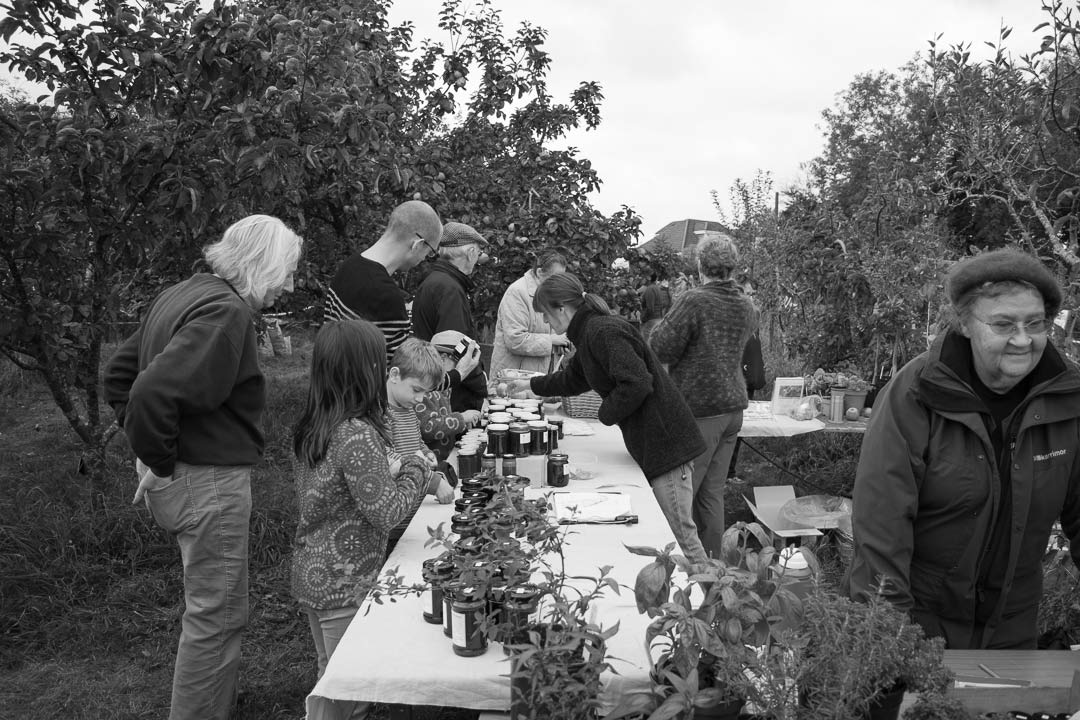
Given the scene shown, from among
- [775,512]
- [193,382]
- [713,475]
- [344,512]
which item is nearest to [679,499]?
[713,475]

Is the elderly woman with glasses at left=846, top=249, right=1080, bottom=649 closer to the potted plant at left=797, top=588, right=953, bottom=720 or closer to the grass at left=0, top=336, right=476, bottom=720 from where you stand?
the potted plant at left=797, top=588, right=953, bottom=720

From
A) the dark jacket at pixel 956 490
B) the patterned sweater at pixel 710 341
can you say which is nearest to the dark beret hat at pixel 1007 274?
the dark jacket at pixel 956 490

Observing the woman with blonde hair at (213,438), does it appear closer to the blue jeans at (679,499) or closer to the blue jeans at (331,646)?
the blue jeans at (331,646)

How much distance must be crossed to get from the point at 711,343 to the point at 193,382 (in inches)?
97.3

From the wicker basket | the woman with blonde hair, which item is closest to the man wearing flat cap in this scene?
the wicker basket

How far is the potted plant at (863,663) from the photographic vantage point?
1.14 m

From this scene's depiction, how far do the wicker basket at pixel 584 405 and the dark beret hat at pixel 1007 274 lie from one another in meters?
2.57

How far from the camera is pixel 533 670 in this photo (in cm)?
134

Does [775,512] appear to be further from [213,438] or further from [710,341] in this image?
[213,438]

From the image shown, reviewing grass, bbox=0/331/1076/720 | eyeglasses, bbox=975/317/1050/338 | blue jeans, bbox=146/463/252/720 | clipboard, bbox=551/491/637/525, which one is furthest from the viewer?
grass, bbox=0/331/1076/720

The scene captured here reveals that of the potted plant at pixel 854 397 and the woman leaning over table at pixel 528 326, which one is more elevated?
the woman leaning over table at pixel 528 326

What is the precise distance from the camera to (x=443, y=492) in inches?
102

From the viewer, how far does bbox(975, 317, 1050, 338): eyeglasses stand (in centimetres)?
168

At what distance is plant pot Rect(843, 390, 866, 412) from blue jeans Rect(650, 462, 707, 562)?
1882 mm
